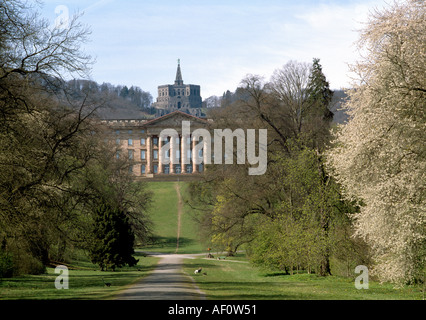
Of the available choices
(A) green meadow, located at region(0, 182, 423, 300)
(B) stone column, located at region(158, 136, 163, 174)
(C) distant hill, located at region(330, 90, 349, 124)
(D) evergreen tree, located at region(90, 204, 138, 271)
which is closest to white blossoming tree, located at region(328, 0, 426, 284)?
(A) green meadow, located at region(0, 182, 423, 300)

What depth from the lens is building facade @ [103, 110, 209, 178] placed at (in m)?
113

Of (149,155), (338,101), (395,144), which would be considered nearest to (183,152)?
(149,155)

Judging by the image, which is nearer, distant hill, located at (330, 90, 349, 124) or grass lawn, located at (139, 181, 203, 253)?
distant hill, located at (330, 90, 349, 124)

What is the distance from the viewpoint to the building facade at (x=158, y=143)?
113 metres

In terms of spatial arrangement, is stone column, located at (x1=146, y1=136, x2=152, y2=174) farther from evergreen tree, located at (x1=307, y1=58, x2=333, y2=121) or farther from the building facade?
evergreen tree, located at (x1=307, y1=58, x2=333, y2=121)

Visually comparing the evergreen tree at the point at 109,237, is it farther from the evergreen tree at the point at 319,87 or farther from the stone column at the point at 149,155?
the stone column at the point at 149,155

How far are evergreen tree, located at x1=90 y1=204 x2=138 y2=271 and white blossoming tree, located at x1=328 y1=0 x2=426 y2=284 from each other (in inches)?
649

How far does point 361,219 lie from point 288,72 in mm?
23585

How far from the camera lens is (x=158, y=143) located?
119 meters

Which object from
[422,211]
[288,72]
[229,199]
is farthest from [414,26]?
A: [288,72]

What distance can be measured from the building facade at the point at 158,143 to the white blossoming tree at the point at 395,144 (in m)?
89.7

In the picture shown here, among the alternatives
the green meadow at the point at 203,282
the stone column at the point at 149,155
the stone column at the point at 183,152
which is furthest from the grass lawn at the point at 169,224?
the stone column at the point at 149,155

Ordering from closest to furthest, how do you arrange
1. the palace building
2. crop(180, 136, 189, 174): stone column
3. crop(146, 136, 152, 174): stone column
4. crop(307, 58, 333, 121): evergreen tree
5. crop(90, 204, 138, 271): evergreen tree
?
1. crop(90, 204, 138, 271): evergreen tree
2. crop(307, 58, 333, 121): evergreen tree
3. crop(180, 136, 189, 174): stone column
4. the palace building
5. crop(146, 136, 152, 174): stone column

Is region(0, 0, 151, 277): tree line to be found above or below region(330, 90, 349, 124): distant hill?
below
